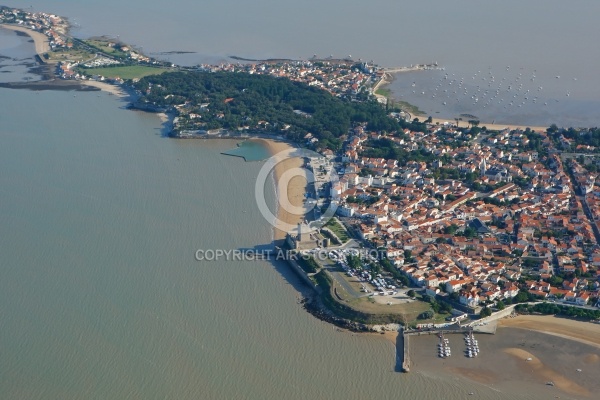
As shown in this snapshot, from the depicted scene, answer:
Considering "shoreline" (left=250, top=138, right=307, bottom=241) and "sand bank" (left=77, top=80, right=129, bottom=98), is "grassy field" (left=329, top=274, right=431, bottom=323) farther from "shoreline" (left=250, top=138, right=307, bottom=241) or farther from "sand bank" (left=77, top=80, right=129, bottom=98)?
"sand bank" (left=77, top=80, right=129, bottom=98)

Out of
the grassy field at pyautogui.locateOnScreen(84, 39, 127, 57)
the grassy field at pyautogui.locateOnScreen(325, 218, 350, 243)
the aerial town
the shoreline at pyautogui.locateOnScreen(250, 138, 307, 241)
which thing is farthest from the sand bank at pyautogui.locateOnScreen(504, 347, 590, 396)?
the grassy field at pyautogui.locateOnScreen(84, 39, 127, 57)

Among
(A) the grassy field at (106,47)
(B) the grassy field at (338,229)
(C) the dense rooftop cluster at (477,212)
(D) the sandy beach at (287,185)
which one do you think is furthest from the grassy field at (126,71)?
(B) the grassy field at (338,229)

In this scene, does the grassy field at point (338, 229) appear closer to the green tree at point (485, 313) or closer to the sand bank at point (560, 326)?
the green tree at point (485, 313)

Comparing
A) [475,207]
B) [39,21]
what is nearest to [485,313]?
[475,207]

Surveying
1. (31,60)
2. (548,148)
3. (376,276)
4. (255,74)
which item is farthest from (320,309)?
(31,60)

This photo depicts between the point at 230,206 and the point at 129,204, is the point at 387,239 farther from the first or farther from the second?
the point at 129,204

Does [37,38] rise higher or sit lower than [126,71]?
higher

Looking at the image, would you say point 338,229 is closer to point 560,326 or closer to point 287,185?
point 287,185
